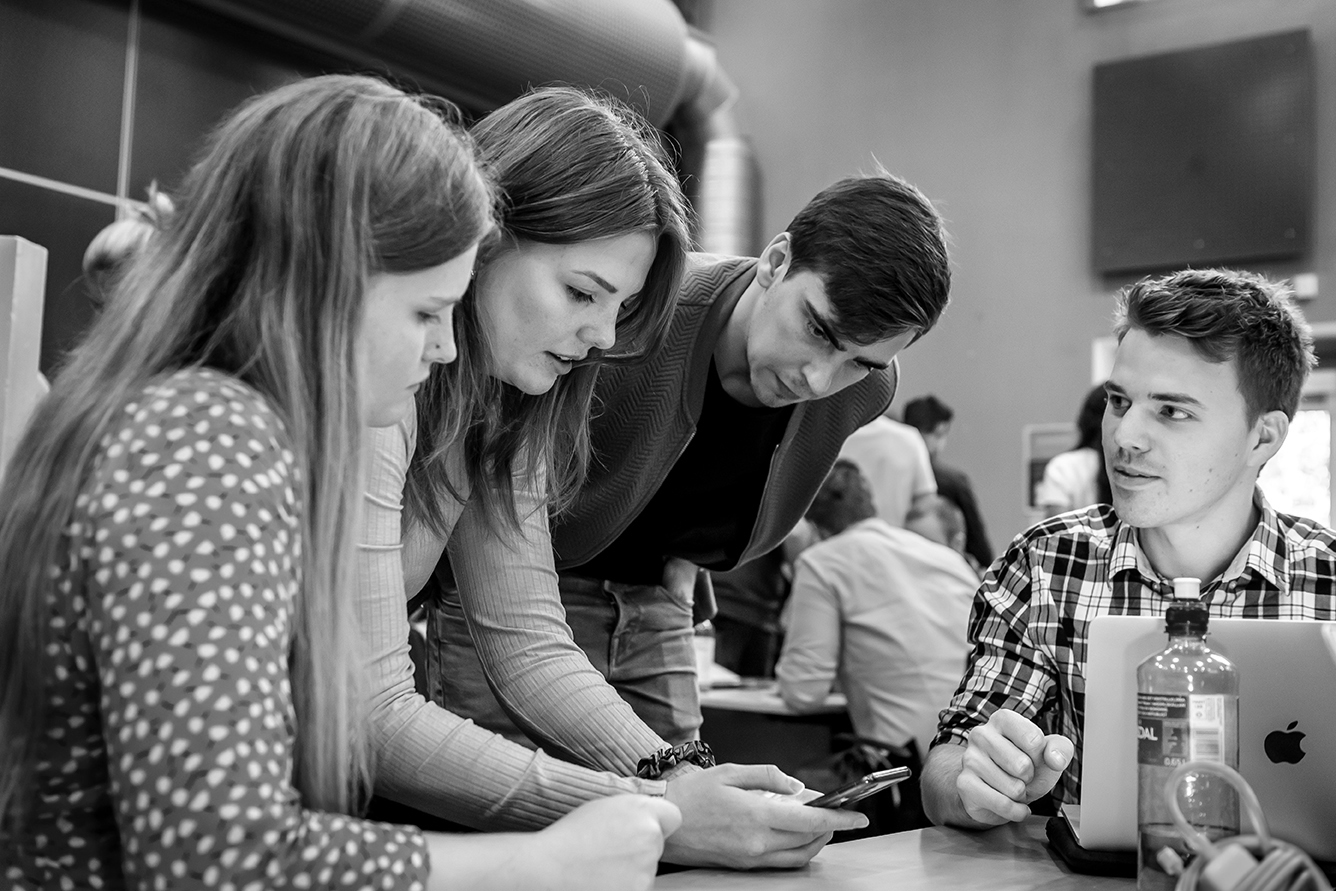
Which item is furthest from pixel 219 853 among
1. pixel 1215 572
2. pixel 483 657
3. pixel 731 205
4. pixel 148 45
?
pixel 731 205

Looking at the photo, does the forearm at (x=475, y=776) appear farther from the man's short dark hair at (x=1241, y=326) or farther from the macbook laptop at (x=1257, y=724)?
the man's short dark hair at (x=1241, y=326)

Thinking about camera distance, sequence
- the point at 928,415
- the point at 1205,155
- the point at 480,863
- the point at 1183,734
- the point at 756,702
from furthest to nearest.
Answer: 1. the point at 1205,155
2. the point at 928,415
3. the point at 756,702
4. the point at 1183,734
5. the point at 480,863

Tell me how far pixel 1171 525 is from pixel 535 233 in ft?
2.88

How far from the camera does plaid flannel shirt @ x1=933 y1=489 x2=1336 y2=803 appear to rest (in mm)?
1583

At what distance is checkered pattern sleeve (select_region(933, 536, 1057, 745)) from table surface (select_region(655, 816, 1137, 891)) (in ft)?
0.76

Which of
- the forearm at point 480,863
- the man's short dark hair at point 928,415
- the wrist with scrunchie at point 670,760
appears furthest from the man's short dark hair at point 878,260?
the man's short dark hair at point 928,415

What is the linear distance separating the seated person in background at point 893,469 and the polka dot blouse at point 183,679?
395cm

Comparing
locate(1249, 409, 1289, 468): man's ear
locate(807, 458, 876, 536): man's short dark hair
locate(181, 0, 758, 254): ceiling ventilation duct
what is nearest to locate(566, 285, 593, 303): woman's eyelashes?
locate(1249, 409, 1289, 468): man's ear

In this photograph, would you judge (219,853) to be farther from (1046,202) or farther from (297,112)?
(1046,202)

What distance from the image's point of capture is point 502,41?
457cm

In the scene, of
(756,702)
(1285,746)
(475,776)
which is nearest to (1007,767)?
(1285,746)

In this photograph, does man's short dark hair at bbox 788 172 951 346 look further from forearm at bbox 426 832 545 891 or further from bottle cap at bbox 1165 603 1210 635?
forearm at bbox 426 832 545 891

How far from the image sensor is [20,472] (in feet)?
2.76

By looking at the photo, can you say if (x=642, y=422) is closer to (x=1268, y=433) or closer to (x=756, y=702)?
(x=1268, y=433)
